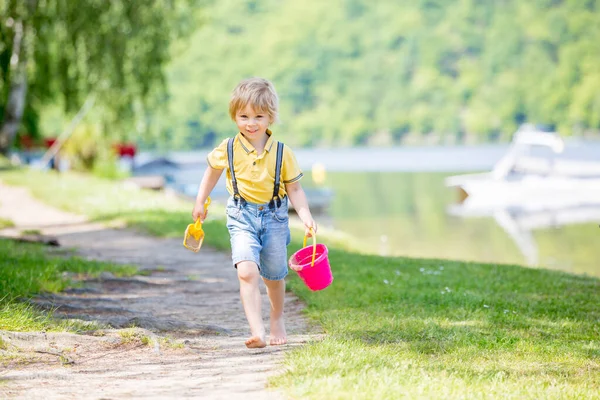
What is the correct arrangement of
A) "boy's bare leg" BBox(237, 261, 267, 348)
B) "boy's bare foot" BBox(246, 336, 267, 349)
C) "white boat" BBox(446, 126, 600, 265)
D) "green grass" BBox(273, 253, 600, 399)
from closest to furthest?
"green grass" BBox(273, 253, 600, 399) → "boy's bare foot" BBox(246, 336, 267, 349) → "boy's bare leg" BBox(237, 261, 267, 348) → "white boat" BBox(446, 126, 600, 265)

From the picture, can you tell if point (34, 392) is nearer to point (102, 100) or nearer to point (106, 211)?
point (106, 211)

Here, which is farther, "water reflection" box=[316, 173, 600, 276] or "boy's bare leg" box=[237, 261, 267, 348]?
"water reflection" box=[316, 173, 600, 276]

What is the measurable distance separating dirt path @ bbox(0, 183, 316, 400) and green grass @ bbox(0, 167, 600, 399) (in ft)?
0.81

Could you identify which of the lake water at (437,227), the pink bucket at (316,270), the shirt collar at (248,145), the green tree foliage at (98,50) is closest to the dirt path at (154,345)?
the pink bucket at (316,270)

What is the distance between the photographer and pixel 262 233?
16.6 ft

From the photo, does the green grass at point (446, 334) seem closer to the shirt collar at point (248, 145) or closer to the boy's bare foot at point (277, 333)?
the boy's bare foot at point (277, 333)

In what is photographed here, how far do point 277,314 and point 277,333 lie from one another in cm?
12

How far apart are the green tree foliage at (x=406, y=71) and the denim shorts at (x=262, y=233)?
88.2 m

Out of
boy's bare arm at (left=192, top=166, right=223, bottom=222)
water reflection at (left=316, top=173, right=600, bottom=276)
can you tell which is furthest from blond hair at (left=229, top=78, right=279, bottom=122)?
water reflection at (left=316, top=173, right=600, bottom=276)

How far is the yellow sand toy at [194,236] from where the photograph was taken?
5.14 metres

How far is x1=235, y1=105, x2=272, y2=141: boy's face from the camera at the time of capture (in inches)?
194

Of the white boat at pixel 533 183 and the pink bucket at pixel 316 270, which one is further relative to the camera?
the white boat at pixel 533 183

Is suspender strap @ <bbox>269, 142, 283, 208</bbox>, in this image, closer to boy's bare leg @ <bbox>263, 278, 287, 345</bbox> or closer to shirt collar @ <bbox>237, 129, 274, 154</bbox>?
shirt collar @ <bbox>237, 129, 274, 154</bbox>

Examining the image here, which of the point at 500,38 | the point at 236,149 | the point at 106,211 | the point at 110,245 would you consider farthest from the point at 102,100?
the point at 500,38
